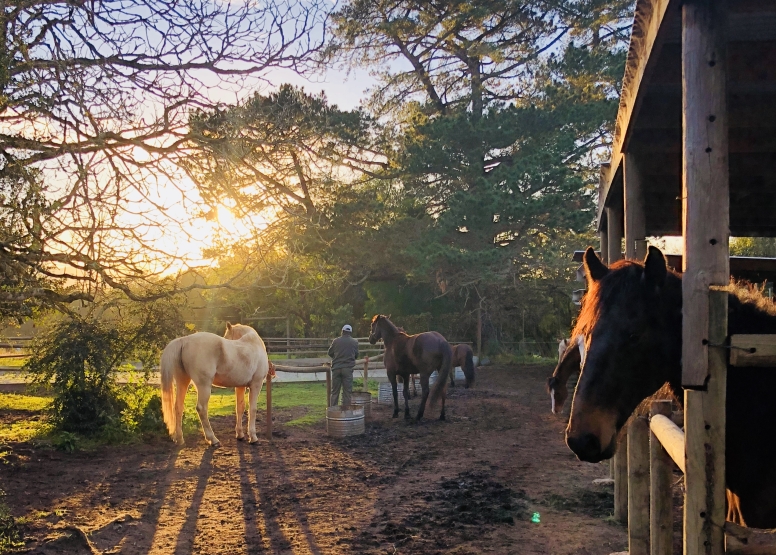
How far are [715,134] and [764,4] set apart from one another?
447 mm

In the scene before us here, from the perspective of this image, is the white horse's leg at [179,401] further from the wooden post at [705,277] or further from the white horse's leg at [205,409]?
the wooden post at [705,277]

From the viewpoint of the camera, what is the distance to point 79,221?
5.21m

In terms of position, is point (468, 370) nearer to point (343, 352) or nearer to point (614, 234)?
point (343, 352)

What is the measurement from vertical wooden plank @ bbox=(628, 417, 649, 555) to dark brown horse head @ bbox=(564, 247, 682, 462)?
5.19 ft

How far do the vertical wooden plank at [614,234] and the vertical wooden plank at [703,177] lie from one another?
10.8 feet

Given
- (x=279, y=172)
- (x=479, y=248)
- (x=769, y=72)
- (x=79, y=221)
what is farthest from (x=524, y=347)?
(x=769, y=72)

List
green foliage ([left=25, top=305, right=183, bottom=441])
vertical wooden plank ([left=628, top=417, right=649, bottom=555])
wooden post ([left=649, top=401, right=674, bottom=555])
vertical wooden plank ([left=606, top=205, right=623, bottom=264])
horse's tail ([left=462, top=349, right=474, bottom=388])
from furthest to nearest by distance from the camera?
horse's tail ([left=462, top=349, right=474, bottom=388]) < green foliage ([left=25, top=305, right=183, bottom=441]) < vertical wooden plank ([left=606, top=205, right=623, bottom=264]) < vertical wooden plank ([left=628, top=417, right=649, bottom=555]) < wooden post ([left=649, top=401, right=674, bottom=555])

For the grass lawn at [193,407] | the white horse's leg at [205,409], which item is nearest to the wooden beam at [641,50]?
the white horse's leg at [205,409]

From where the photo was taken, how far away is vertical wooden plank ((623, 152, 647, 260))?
365 centimetres

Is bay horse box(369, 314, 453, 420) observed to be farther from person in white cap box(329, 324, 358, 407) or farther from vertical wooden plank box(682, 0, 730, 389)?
vertical wooden plank box(682, 0, 730, 389)

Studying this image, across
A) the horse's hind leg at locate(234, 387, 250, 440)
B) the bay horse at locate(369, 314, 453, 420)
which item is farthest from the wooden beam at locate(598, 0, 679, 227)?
the bay horse at locate(369, 314, 453, 420)

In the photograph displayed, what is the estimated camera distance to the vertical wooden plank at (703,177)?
1.78m

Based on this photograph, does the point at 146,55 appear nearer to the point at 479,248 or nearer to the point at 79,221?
the point at 79,221

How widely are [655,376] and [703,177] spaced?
2.40 ft
